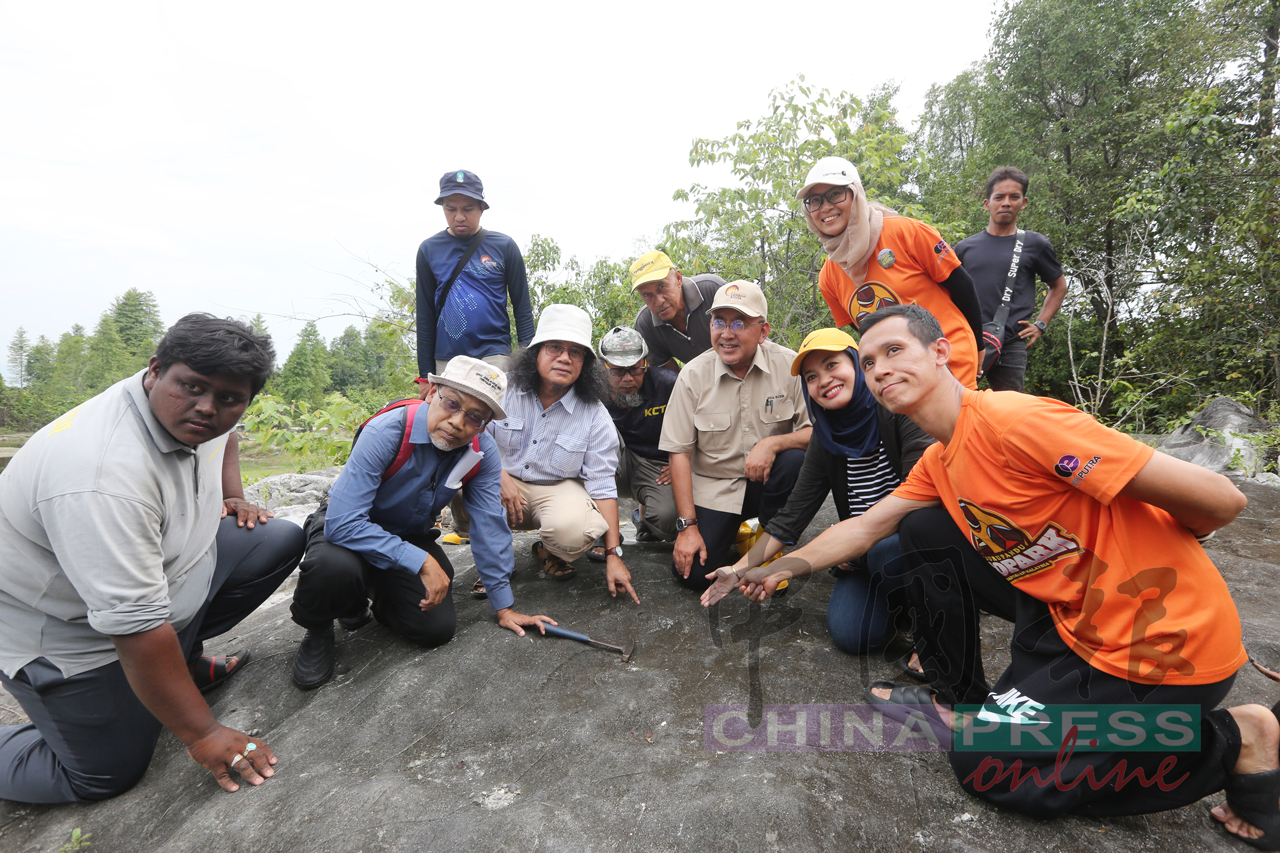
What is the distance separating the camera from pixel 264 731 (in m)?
2.40

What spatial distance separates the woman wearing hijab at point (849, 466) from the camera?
267 centimetres

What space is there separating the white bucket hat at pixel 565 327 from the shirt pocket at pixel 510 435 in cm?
44

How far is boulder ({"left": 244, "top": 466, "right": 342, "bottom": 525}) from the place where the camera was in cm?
570

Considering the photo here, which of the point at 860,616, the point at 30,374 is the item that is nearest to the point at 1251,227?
the point at 860,616

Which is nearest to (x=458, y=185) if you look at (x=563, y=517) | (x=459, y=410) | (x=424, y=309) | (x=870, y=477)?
(x=424, y=309)

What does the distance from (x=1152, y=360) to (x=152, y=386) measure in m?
10.5

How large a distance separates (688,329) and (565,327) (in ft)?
3.63

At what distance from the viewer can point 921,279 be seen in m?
3.02

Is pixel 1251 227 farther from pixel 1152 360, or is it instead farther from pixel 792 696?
pixel 792 696

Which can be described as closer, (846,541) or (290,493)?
(846,541)

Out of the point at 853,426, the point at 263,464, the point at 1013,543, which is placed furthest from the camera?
the point at 263,464

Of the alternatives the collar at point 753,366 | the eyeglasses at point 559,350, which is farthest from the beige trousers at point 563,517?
the collar at point 753,366

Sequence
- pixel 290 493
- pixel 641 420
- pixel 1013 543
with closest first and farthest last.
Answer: pixel 1013 543 → pixel 641 420 → pixel 290 493

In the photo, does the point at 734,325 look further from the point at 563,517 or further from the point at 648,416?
the point at 563,517
